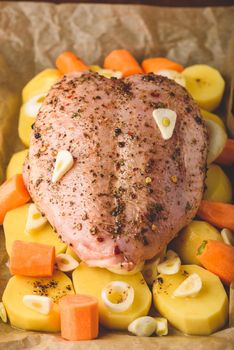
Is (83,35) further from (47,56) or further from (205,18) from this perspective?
(205,18)

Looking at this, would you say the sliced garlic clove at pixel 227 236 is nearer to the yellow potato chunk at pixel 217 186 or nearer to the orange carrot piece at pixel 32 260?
the yellow potato chunk at pixel 217 186

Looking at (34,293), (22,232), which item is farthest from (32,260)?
(22,232)

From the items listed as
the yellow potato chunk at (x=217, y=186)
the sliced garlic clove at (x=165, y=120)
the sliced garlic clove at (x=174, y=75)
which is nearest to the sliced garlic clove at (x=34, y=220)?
the sliced garlic clove at (x=165, y=120)

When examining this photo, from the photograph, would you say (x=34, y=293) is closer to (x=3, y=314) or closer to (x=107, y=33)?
(x=3, y=314)

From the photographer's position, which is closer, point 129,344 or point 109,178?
point 129,344

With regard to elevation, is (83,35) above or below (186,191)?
above

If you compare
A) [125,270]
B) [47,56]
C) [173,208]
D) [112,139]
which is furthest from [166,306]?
[47,56]

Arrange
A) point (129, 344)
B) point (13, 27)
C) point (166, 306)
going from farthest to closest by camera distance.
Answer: point (13, 27), point (166, 306), point (129, 344)
